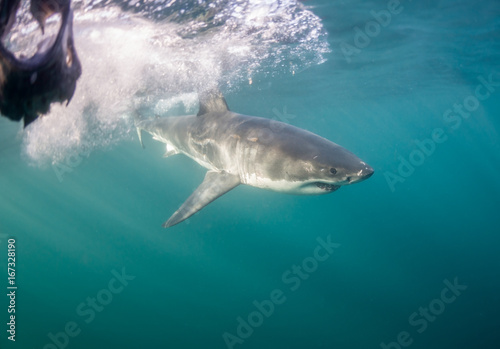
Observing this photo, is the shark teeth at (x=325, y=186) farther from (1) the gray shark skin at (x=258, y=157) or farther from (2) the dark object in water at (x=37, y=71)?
(2) the dark object in water at (x=37, y=71)

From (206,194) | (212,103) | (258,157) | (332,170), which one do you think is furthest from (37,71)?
(212,103)

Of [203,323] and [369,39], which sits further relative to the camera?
[203,323]

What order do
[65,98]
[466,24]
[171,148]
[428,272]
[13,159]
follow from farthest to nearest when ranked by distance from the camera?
[13,159]
[428,272]
[466,24]
[171,148]
[65,98]

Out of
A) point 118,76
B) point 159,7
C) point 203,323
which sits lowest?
point 203,323

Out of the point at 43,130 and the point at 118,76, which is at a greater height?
the point at 118,76

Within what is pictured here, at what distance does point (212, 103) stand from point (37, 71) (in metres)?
5.83

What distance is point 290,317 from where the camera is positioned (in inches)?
808

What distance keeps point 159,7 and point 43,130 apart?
13.2 meters

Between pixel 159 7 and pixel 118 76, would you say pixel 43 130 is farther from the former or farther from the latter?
pixel 159 7

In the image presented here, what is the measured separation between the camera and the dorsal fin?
23.0 ft

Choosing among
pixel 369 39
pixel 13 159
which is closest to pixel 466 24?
pixel 369 39

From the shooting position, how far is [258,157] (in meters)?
5.42

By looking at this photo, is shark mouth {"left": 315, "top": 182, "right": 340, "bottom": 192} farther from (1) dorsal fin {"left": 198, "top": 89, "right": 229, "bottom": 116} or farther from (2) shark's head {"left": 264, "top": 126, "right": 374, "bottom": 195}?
(1) dorsal fin {"left": 198, "top": 89, "right": 229, "bottom": 116}

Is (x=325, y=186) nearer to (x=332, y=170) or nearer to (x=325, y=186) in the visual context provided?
(x=325, y=186)
